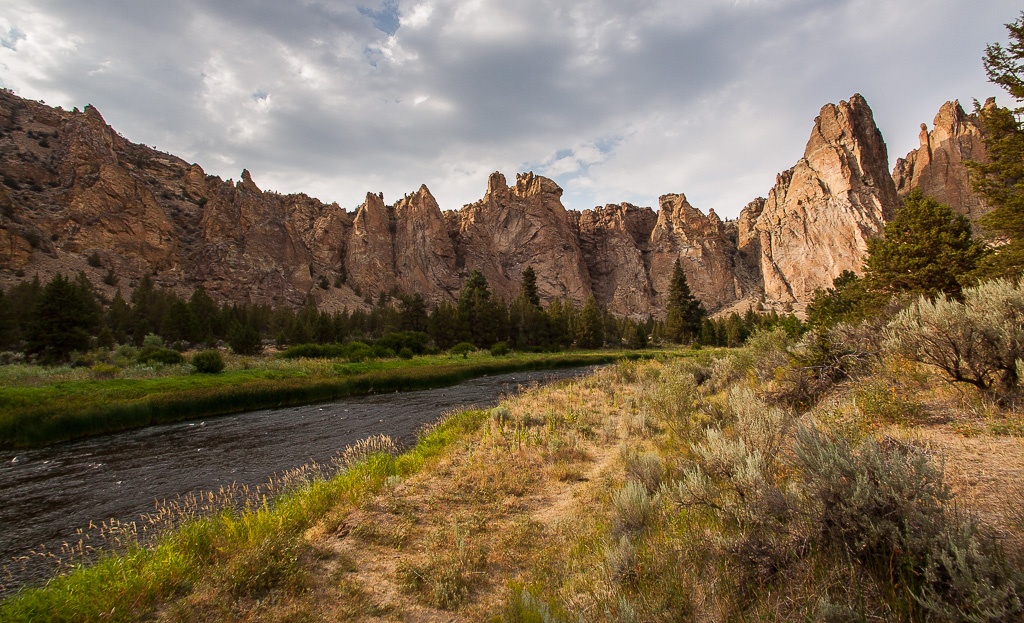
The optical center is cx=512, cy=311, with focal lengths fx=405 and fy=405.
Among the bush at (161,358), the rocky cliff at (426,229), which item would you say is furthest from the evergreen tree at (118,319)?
the bush at (161,358)

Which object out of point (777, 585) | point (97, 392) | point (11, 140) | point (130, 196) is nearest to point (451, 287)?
point (130, 196)

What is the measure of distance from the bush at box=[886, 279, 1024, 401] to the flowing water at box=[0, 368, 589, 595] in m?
13.0

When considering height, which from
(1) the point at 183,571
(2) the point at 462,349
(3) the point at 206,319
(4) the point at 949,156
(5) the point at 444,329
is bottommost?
(1) the point at 183,571

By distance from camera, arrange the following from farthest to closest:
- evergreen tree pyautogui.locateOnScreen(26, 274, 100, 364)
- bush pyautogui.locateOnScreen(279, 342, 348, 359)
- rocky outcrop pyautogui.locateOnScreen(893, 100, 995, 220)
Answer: rocky outcrop pyautogui.locateOnScreen(893, 100, 995, 220)
bush pyautogui.locateOnScreen(279, 342, 348, 359)
evergreen tree pyautogui.locateOnScreen(26, 274, 100, 364)

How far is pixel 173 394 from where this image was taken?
20.6 m

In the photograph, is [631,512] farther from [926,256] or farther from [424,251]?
[424,251]

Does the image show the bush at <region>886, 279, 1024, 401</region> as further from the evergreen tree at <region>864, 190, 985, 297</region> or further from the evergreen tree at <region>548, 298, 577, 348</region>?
the evergreen tree at <region>548, 298, 577, 348</region>

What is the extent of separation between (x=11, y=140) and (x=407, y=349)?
10113 cm

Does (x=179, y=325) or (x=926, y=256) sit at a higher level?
(x=179, y=325)

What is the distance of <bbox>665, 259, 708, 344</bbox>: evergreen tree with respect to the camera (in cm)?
7956

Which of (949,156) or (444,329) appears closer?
(444,329)

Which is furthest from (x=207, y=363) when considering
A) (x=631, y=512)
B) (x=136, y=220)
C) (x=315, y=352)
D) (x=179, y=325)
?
(x=136, y=220)

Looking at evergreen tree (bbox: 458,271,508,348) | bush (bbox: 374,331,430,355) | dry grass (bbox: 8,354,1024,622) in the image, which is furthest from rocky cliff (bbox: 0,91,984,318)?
dry grass (bbox: 8,354,1024,622)

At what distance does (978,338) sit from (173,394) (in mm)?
28433
